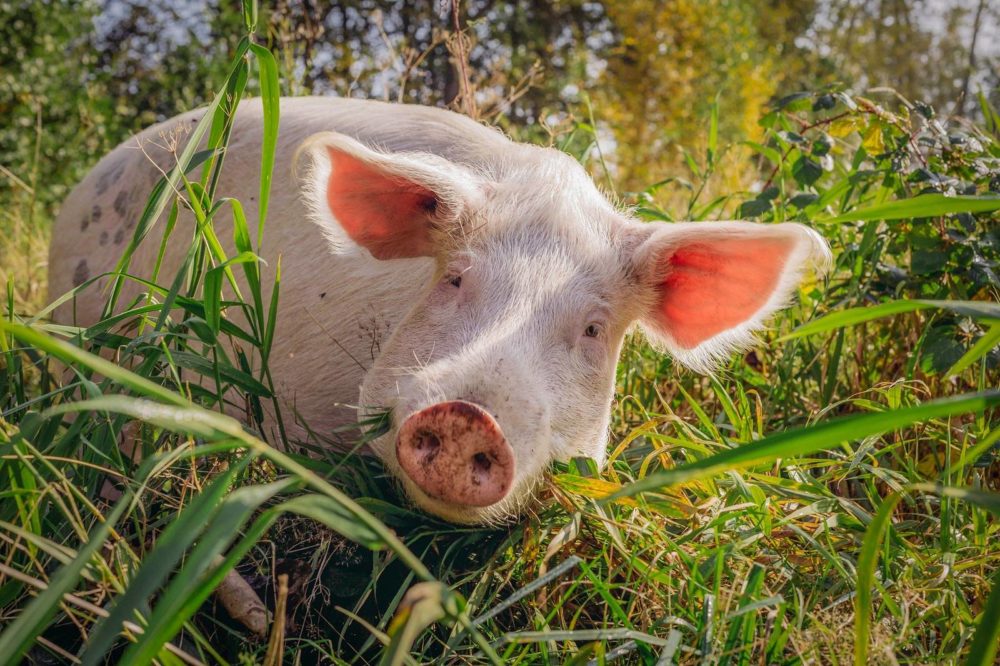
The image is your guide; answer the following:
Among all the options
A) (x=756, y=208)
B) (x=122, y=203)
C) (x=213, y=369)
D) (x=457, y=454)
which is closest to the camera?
(x=457, y=454)

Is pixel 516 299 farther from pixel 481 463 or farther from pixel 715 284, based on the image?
pixel 715 284

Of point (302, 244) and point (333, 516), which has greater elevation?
point (302, 244)

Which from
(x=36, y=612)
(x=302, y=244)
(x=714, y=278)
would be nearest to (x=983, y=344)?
(x=714, y=278)

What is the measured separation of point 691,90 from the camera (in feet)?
46.6

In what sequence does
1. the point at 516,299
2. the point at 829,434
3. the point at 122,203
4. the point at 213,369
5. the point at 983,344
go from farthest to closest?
the point at 122,203
the point at 516,299
the point at 213,369
the point at 983,344
the point at 829,434

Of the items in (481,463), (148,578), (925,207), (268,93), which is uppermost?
(268,93)

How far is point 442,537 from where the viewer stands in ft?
6.82

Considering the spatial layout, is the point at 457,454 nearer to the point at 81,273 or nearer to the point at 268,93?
the point at 268,93

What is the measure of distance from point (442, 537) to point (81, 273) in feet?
9.01

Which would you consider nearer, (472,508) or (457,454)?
(457,454)

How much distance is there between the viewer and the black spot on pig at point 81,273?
388 cm

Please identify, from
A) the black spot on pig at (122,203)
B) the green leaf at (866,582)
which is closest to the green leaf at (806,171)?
the green leaf at (866,582)

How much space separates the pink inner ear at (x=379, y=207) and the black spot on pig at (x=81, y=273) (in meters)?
1.97

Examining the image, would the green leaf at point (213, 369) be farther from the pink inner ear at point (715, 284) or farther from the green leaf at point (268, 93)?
the pink inner ear at point (715, 284)
